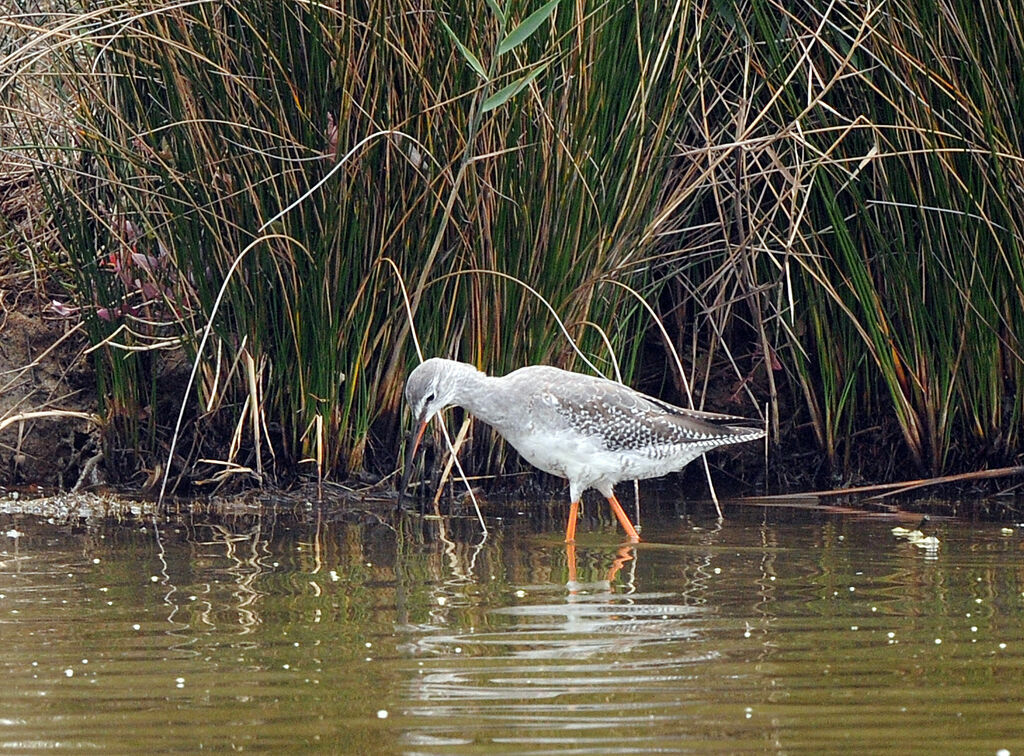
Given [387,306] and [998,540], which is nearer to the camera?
[998,540]

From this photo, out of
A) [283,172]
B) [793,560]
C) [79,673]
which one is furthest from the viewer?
[283,172]

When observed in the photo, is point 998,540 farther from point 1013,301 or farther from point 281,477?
point 281,477

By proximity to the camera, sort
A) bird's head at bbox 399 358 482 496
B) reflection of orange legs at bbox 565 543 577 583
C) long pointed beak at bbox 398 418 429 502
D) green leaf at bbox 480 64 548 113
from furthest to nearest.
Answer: long pointed beak at bbox 398 418 429 502
bird's head at bbox 399 358 482 496
green leaf at bbox 480 64 548 113
reflection of orange legs at bbox 565 543 577 583

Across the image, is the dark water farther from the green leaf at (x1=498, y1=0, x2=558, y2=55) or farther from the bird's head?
the green leaf at (x1=498, y1=0, x2=558, y2=55)

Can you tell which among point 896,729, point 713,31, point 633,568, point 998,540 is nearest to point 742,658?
point 896,729

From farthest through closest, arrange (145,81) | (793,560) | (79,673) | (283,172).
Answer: (145,81)
(283,172)
(793,560)
(79,673)

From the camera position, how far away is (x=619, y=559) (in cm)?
619

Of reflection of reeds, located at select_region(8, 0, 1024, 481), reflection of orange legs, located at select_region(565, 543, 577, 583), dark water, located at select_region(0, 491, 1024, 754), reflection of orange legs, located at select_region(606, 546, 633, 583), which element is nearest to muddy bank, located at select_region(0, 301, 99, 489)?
reflection of reeds, located at select_region(8, 0, 1024, 481)

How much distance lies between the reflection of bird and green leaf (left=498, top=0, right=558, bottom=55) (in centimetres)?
137

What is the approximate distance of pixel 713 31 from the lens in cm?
750

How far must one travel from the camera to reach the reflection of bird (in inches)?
266

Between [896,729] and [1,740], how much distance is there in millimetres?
1974

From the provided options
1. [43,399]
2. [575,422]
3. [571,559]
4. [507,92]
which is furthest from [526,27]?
[43,399]

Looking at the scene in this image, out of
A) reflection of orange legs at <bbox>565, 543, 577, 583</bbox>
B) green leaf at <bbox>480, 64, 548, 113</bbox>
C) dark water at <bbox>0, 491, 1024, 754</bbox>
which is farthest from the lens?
green leaf at <bbox>480, 64, 548, 113</bbox>
